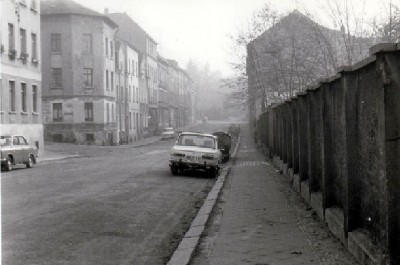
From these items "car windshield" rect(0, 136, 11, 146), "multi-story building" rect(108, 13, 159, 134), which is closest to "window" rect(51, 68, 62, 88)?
"multi-story building" rect(108, 13, 159, 134)

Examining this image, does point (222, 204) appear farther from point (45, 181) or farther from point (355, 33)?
point (355, 33)

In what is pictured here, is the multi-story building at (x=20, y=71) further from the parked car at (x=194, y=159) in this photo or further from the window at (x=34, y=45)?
the parked car at (x=194, y=159)

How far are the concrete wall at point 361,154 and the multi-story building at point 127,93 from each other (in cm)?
5379

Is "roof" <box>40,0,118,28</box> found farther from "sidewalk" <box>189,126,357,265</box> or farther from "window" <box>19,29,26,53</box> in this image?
"sidewalk" <box>189,126,357,265</box>

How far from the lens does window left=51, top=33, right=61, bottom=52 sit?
53225 mm

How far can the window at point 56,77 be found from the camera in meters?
53.6

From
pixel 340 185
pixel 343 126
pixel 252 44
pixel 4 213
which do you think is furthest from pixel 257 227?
pixel 252 44

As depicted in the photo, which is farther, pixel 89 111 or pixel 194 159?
pixel 89 111

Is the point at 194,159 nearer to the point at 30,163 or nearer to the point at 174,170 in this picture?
the point at 174,170

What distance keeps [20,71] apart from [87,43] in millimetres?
20880

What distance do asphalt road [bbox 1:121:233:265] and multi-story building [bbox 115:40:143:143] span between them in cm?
4653

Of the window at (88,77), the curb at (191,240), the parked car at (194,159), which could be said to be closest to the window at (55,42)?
the window at (88,77)

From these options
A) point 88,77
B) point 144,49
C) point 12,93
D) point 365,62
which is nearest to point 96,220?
point 365,62

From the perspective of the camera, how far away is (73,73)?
5359 cm
